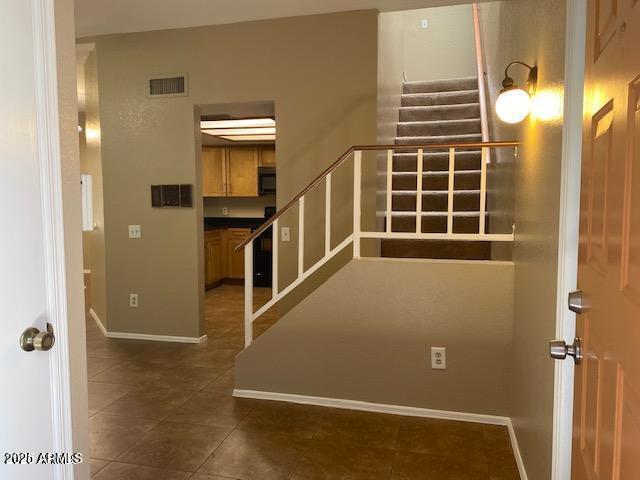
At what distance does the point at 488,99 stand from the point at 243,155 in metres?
3.77

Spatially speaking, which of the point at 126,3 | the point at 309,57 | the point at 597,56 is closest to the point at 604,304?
the point at 597,56

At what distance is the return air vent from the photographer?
13.8ft

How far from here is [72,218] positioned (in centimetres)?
135

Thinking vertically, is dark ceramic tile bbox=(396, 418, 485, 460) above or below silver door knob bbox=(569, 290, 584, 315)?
below

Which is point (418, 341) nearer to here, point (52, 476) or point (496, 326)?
point (496, 326)

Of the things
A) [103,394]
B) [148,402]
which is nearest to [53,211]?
[148,402]

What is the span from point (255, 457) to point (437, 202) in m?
2.99

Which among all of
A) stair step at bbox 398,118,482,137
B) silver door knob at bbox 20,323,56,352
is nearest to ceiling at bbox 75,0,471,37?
stair step at bbox 398,118,482,137

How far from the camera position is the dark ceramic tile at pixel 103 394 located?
3.14 metres

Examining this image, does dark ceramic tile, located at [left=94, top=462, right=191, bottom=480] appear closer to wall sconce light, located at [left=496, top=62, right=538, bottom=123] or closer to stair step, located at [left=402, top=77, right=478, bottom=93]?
wall sconce light, located at [left=496, top=62, right=538, bottom=123]

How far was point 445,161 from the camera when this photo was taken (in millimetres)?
5023

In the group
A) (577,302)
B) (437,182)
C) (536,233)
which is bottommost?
(577,302)

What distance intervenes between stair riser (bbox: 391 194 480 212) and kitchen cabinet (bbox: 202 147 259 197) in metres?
3.19

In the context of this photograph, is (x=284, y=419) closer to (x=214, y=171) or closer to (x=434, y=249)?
(x=434, y=249)
